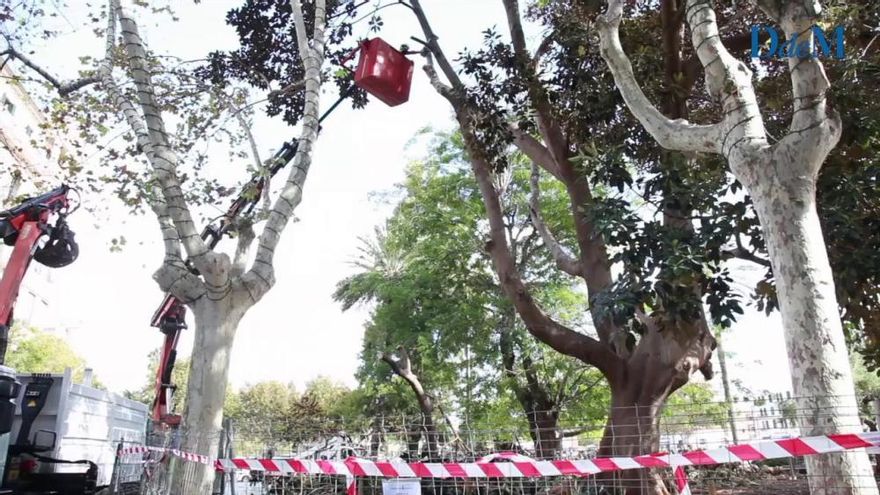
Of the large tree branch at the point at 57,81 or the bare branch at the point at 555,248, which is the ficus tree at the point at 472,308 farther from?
the large tree branch at the point at 57,81

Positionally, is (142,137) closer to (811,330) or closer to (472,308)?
(811,330)

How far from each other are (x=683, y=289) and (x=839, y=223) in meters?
1.51

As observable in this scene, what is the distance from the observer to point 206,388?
4711 mm

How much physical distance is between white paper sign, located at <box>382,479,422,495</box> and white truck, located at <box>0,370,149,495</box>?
4.03 metres

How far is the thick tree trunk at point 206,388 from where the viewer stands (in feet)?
14.8

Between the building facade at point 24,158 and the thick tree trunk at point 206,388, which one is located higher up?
the building facade at point 24,158

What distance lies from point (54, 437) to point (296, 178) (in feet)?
14.4

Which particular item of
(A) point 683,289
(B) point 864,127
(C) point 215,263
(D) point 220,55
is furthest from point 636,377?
(D) point 220,55

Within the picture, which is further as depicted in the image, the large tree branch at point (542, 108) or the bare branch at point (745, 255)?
the large tree branch at point (542, 108)

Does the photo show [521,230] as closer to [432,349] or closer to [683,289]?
[432,349]

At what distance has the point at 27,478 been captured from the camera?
6559 mm

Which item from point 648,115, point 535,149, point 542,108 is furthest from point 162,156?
point 535,149

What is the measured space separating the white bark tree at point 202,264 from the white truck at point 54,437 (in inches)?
120

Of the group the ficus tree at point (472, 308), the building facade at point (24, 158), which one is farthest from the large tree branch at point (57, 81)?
the ficus tree at point (472, 308)
